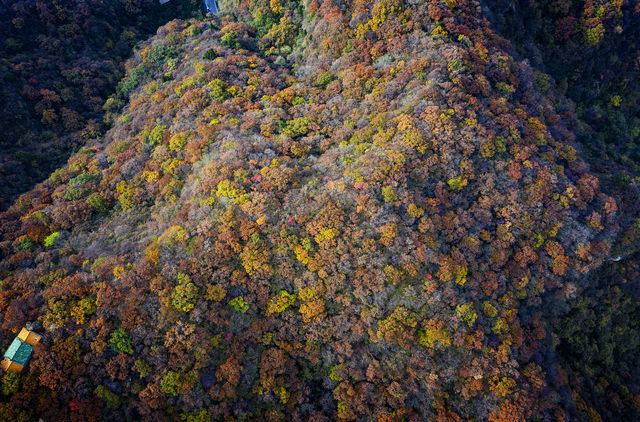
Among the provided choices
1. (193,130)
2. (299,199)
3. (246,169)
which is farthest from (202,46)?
(299,199)

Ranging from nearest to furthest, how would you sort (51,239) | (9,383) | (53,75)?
(9,383) < (51,239) < (53,75)

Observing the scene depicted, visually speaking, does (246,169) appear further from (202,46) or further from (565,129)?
(565,129)

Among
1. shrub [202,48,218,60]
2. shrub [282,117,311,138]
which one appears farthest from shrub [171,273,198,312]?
shrub [202,48,218,60]

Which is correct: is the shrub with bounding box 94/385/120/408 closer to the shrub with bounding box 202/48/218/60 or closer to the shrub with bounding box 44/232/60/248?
the shrub with bounding box 44/232/60/248

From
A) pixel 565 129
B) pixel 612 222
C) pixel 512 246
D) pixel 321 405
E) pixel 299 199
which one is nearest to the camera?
pixel 321 405

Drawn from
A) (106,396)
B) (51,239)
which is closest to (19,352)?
(106,396)

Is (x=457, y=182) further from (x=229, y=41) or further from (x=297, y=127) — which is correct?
(x=229, y=41)
